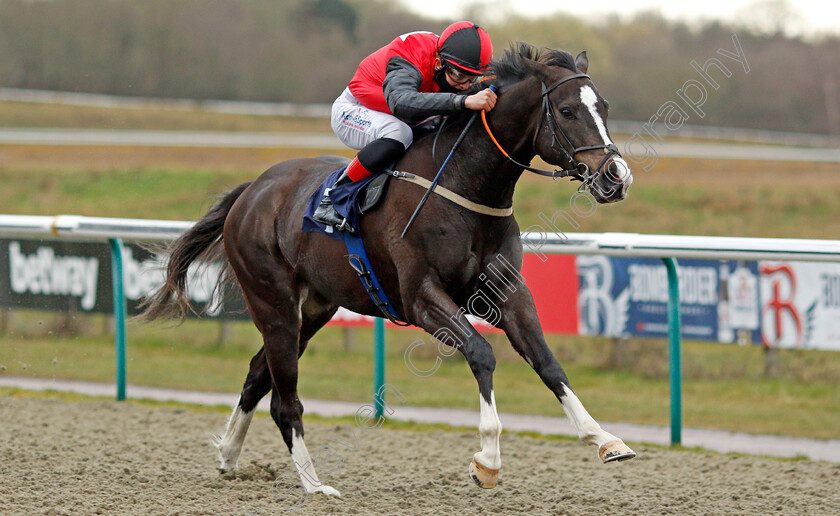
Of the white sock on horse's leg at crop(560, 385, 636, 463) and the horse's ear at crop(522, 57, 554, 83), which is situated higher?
the horse's ear at crop(522, 57, 554, 83)

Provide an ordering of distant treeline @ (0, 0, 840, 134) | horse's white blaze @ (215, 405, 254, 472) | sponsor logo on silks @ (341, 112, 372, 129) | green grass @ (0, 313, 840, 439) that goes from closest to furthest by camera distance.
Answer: sponsor logo on silks @ (341, 112, 372, 129) < horse's white blaze @ (215, 405, 254, 472) < green grass @ (0, 313, 840, 439) < distant treeline @ (0, 0, 840, 134)

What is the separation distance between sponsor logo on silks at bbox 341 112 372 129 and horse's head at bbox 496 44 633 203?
2.74 feet

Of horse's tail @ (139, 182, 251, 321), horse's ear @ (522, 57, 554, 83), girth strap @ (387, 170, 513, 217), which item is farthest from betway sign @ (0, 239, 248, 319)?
horse's ear @ (522, 57, 554, 83)

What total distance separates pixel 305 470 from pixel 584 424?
1.67 meters

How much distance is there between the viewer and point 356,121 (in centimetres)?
431

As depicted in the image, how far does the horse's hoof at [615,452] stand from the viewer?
10.7 ft

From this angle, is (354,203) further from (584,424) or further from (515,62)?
(584,424)

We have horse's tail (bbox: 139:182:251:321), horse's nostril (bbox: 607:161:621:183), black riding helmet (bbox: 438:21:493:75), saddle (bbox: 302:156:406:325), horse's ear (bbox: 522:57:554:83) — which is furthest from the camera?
horse's tail (bbox: 139:182:251:321)

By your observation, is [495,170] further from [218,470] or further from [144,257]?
[144,257]

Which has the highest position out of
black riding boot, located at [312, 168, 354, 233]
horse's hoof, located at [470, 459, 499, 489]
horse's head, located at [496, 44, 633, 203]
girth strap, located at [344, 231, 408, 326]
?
horse's head, located at [496, 44, 633, 203]

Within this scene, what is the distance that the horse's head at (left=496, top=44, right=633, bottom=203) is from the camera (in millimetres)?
3283

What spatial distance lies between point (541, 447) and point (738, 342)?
212cm

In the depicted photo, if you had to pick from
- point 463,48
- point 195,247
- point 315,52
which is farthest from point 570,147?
point 315,52

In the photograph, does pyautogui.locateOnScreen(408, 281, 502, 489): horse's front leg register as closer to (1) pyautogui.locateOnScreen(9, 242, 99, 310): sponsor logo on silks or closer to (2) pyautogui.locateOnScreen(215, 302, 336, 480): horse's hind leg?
(2) pyautogui.locateOnScreen(215, 302, 336, 480): horse's hind leg
